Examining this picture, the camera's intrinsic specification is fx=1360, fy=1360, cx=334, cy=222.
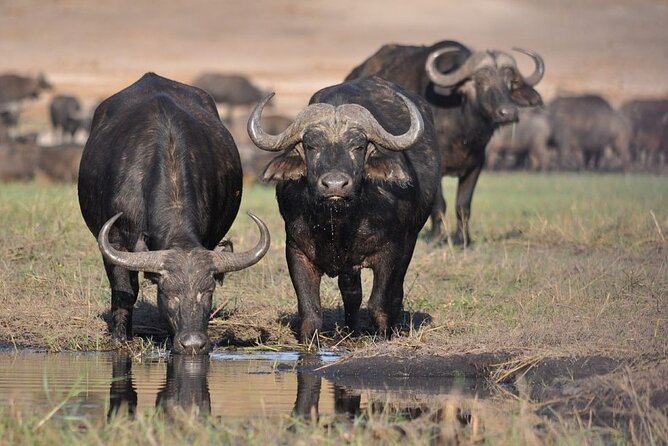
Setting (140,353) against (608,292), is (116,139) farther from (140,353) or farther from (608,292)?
(608,292)

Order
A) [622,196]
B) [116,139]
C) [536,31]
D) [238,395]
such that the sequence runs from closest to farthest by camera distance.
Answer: [238,395] < [116,139] < [622,196] < [536,31]

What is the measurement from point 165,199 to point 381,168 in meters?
1.38

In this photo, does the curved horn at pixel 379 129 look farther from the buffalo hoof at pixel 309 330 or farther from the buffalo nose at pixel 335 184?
the buffalo hoof at pixel 309 330

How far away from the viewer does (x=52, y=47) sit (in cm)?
6003

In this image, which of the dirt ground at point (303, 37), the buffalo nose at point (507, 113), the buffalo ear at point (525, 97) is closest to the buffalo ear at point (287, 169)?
the buffalo nose at point (507, 113)

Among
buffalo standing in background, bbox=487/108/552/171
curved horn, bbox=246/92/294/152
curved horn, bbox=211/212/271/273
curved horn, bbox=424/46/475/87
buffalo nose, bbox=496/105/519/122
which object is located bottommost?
buffalo standing in background, bbox=487/108/552/171

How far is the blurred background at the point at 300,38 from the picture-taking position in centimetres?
5153

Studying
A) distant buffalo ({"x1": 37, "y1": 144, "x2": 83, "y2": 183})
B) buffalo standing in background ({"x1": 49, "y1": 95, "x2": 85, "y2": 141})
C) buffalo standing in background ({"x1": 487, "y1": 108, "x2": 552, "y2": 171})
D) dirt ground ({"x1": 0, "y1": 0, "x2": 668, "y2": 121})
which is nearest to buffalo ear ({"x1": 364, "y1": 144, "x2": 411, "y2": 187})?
distant buffalo ({"x1": 37, "y1": 144, "x2": 83, "y2": 183})

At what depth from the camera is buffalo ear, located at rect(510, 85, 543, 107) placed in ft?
48.1

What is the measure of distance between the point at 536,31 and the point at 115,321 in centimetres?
6221

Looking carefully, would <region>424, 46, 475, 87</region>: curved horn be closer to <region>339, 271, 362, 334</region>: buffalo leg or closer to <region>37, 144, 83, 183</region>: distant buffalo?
<region>339, 271, 362, 334</region>: buffalo leg

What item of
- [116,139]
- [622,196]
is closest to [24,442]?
[116,139]

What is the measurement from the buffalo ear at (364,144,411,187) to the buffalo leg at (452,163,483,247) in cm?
539

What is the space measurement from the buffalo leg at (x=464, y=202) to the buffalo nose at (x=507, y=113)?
2.38 feet
